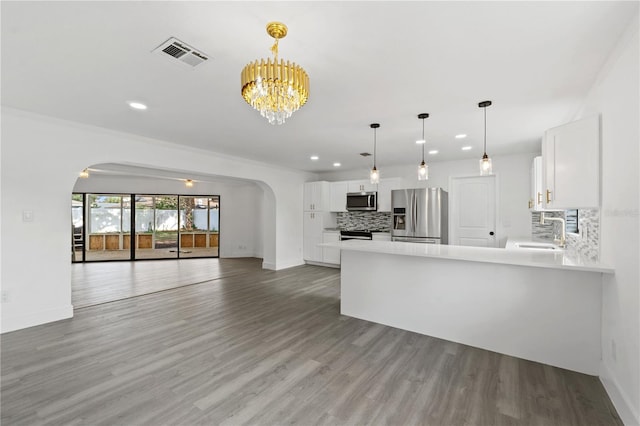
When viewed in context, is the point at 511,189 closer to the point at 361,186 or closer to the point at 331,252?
the point at 361,186

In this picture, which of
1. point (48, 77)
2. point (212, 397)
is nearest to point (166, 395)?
point (212, 397)

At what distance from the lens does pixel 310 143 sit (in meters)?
4.55

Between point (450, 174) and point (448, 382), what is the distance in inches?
182

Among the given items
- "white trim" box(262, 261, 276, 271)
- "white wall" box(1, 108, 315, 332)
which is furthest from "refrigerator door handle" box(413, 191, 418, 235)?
"white wall" box(1, 108, 315, 332)

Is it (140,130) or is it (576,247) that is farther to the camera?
(140,130)

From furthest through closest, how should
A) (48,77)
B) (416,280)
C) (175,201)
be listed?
1. (175,201)
2. (416,280)
3. (48,77)

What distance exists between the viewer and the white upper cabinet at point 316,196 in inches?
278

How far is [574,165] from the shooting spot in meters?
2.34

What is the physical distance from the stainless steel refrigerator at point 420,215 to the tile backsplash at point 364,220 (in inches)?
36.7

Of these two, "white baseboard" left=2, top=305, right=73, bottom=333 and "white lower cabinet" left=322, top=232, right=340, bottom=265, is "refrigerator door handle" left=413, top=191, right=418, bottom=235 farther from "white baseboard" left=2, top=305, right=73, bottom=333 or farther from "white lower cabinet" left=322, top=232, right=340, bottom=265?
"white baseboard" left=2, top=305, right=73, bottom=333

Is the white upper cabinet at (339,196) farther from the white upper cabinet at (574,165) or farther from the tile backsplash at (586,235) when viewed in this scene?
the white upper cabinet at (574,165)

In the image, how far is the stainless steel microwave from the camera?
251 inches

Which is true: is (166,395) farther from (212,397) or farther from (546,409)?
(546,409)

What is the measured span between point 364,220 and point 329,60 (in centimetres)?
528
